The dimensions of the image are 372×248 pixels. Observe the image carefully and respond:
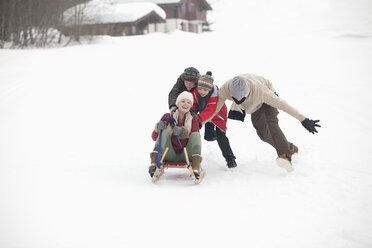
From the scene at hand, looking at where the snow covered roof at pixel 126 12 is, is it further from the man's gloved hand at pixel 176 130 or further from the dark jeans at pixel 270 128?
the man's gloved hand at pixel 176 130

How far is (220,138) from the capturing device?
4551 mm

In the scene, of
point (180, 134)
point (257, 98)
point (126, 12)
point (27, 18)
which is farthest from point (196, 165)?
point (126, 12)

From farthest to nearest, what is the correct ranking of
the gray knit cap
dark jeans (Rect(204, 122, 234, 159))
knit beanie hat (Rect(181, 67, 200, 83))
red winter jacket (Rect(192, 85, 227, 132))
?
dark jeans (Rect(204, 122, 234, 159)) → knit beanie hat (Rect(181, 67, 200, 83)) → red winter jacket (Rect(192, 85, 227, 132)) → the gray knit cap

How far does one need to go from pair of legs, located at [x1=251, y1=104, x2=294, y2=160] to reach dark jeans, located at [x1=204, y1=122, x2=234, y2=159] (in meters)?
0.44

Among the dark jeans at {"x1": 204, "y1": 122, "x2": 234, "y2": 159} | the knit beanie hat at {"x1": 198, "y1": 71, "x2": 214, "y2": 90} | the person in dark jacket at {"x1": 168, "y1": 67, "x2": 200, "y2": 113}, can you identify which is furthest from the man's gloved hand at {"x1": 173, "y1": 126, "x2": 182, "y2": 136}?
the dark jeans at {"x1": 204, "y1": 122, "x2": 234, "y2": 159}

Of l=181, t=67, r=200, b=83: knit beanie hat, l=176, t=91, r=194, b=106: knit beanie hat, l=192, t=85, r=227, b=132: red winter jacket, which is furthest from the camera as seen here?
l=181, t=67, r=200, b=83: knit beanie hat

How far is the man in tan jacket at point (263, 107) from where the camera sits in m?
4.05

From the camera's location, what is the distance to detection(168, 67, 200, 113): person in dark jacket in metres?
4.42

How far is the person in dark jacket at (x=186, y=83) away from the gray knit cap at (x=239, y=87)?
57cm

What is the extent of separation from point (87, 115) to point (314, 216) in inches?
211

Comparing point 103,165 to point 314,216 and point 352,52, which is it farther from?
point 352,52

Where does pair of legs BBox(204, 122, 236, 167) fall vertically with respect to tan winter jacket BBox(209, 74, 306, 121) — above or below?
below

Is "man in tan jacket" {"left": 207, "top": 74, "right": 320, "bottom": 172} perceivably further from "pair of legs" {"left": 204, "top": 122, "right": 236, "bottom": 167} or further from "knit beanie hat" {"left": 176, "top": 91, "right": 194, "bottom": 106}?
"knit beanie hat" {"left": 176, "top": 91, "right": 194, "bottom": 106}

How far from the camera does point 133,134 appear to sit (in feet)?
21.0
